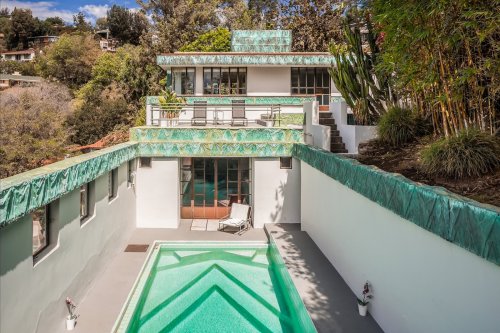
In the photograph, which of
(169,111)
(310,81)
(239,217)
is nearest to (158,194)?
(239,217)

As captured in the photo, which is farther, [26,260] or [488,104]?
[488,104]

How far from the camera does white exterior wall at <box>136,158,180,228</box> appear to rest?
1358 cm

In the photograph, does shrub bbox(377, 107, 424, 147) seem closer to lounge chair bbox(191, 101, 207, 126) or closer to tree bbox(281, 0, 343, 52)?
lounge chair bbox(191, 101, 207, 126)

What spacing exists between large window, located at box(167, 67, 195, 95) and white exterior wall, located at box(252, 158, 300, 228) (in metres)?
11.0

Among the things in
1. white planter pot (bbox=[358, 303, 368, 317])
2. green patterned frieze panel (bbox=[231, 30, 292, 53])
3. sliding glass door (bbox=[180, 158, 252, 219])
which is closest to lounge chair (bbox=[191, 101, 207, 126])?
sliding glass door (bbox=[180, 158, 252, 219])

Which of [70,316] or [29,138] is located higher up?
[29,138]

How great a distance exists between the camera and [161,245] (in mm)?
12008

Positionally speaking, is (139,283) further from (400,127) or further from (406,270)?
(400,127)

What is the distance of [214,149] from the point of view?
44.1 feet

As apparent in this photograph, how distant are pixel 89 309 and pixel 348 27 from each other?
1174 centimetres

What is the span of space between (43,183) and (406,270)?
6.03 m

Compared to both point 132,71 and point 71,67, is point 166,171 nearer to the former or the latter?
point 132,71

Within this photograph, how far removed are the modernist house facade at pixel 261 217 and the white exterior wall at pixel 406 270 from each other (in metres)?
0.02

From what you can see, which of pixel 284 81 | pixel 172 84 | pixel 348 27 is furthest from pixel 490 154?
pixel 172 84
